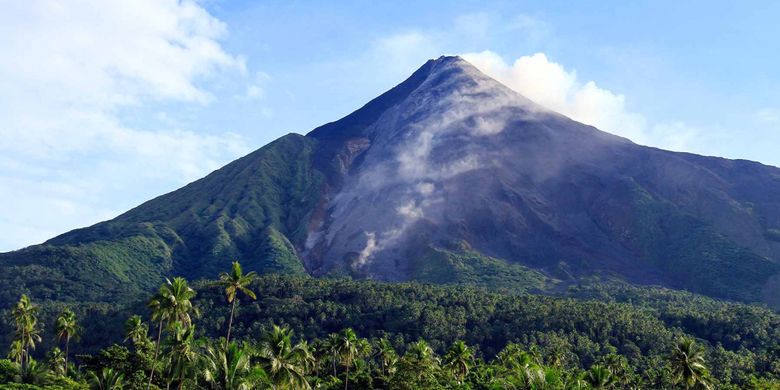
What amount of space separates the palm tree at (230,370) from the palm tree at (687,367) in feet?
134

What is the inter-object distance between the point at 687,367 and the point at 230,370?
1738 inches

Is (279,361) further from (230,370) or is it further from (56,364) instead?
(56,364)

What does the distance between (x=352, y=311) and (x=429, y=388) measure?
110561 millimetres

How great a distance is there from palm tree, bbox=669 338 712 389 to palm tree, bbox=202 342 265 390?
40973mm

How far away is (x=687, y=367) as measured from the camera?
6938cm

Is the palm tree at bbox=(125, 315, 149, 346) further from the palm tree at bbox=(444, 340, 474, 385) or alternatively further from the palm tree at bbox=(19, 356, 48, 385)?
the palm tree at bbox=(444, 340, 474, 385)

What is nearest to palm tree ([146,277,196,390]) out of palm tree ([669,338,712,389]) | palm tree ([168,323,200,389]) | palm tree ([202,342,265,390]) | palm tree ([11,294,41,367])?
palm tree ([168,323,200,389])

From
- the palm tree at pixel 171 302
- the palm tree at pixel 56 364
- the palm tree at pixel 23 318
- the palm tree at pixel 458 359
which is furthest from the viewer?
the palm tree at pixel 458 359

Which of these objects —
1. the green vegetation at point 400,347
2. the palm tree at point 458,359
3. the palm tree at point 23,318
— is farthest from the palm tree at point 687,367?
the palm tree at point 23,318

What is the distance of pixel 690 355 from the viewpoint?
231 feet

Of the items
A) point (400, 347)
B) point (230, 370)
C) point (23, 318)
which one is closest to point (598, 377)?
Answer: point (230, 370)

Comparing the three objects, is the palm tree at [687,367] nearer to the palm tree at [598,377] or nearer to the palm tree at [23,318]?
the palm tree at [598,377]

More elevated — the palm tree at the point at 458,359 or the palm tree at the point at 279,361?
the palm tree at the point at 279,361

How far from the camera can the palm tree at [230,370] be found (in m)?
54.2
